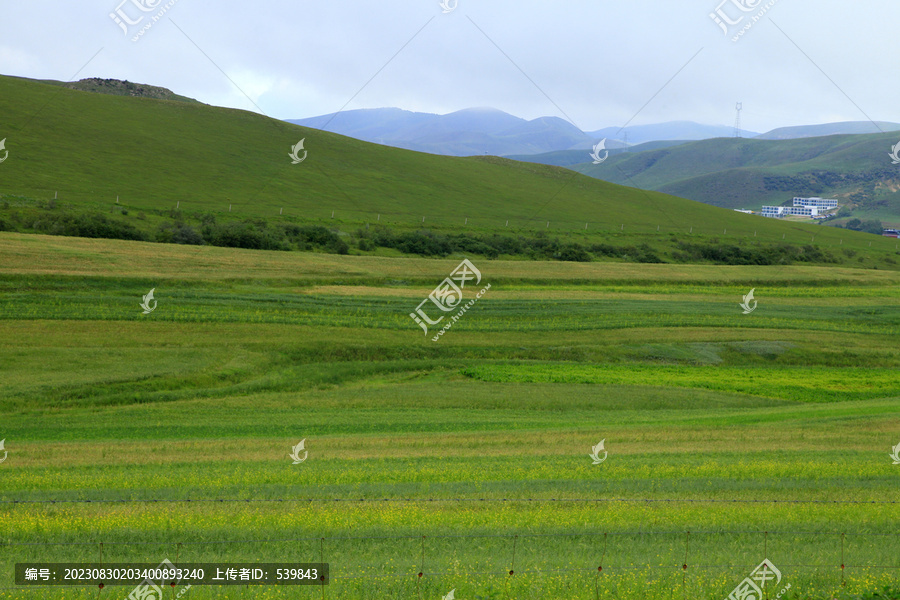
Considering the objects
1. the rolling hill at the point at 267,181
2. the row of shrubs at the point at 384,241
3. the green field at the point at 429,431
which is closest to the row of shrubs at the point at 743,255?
the row of shrubs at the point at 384,241

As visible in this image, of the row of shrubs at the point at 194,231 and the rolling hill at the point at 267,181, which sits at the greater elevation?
the rolling hill at the point at 267,181

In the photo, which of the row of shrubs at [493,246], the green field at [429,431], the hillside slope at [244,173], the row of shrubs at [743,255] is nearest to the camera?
the green field at [429,431]

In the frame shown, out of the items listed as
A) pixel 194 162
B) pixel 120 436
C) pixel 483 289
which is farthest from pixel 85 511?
pixel 194 162

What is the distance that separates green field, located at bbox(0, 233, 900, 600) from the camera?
10.9 meters

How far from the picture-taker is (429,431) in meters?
24.0

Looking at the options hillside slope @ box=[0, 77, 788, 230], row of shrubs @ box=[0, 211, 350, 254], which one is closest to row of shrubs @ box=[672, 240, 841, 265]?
hillside slope @ box=[0, 77, 788, 230]

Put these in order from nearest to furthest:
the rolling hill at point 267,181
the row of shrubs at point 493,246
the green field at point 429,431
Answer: the green field at point 429,431
the row of shrubs at point 493,246
the rolling hill at point 267,181

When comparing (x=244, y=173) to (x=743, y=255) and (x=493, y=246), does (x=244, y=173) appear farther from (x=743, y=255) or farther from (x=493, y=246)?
(x=743, y=255)

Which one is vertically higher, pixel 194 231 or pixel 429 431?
pixel 194 231

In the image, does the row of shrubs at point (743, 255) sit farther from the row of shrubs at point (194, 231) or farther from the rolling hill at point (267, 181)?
the row of shrubs at point (194, 231)

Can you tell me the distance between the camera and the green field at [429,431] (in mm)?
10891

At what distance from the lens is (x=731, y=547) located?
11.6 metres

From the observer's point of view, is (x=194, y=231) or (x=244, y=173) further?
(x=244, y=173)

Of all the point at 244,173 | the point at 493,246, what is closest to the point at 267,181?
the point at 244,173
